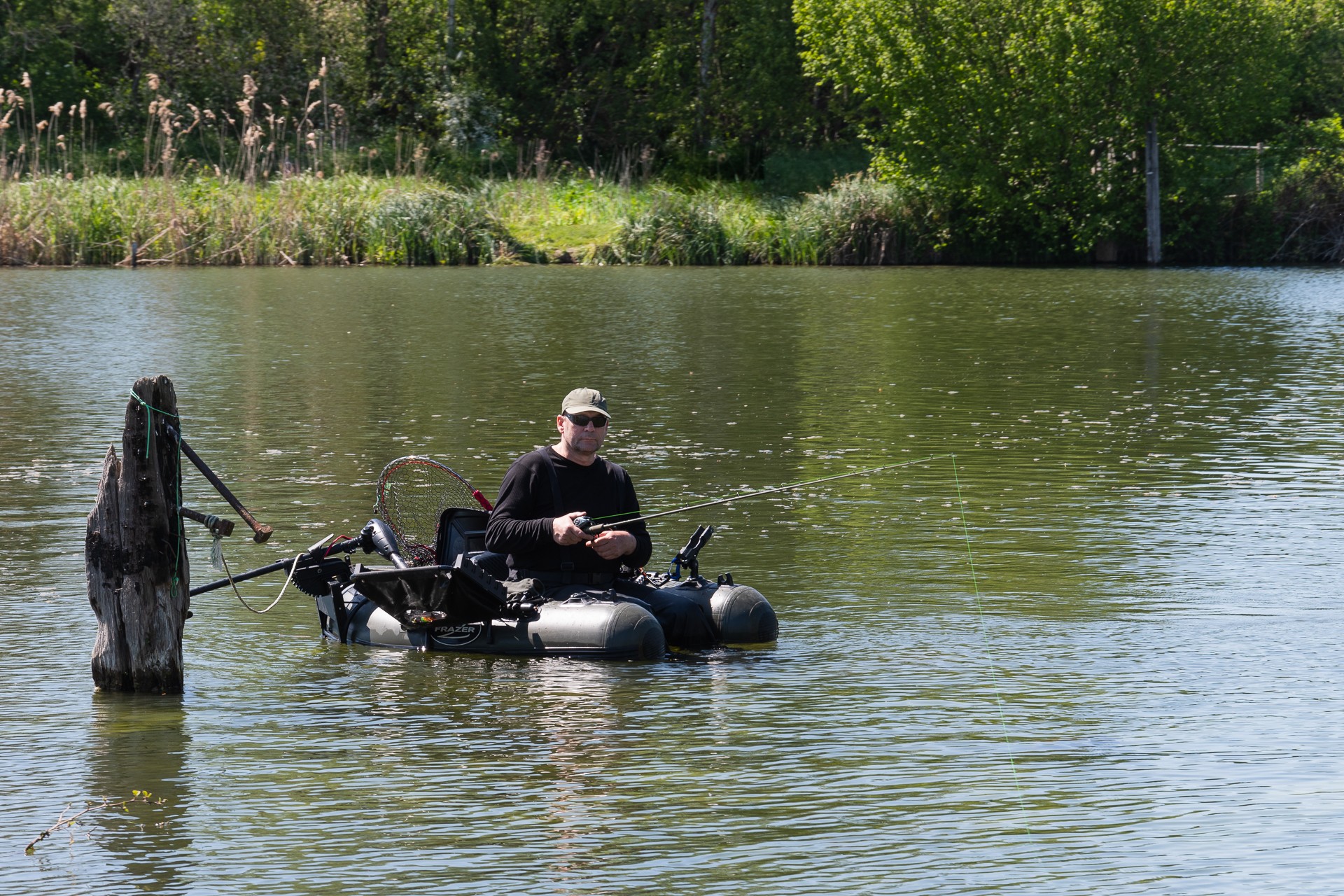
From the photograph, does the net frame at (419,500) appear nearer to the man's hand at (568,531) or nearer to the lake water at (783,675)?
the lake water at (783,675)

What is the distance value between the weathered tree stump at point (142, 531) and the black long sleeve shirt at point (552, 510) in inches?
62.0

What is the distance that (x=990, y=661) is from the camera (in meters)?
9.08

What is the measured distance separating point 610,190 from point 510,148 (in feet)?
30.0

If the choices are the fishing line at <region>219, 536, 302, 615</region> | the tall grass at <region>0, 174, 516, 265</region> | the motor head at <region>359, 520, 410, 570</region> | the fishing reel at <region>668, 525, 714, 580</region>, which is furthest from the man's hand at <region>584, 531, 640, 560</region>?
the tall grass at <region>0, 174, 516, 265</region>

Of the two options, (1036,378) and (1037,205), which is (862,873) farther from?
Answer: (1037,205)

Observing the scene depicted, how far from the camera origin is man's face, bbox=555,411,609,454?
8.93 metres

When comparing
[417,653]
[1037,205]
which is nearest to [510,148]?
[1037,205]

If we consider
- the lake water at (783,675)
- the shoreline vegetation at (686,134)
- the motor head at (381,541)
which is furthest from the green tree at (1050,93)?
the motor head at (381,541)

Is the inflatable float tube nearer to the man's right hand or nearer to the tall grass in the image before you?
the man's right hand

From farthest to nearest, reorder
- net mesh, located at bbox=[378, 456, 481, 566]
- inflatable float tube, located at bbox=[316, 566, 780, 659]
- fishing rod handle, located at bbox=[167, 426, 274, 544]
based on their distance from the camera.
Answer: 1. net mesh, located at bbox=[378, 456, 481, 566]
2. inflatable float tube, located at bbox=[316, 566, 780, 659]
3. fishing rod handle, located at bbox=[167, 426, 274, 544]

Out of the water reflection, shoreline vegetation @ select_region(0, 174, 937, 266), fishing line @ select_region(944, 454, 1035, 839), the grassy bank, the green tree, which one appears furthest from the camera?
the green tree

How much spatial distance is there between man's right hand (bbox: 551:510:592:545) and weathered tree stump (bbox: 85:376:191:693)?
1.71 m

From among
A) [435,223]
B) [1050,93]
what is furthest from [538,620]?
[1050,93]

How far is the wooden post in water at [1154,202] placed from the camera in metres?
42.8
